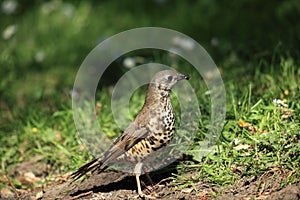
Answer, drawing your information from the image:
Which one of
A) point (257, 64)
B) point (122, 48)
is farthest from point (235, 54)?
point (122, 48)

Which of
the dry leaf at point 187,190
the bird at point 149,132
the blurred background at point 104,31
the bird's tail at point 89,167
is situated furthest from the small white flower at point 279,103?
the bird's tail at point 89,167

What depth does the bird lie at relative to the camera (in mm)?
4395

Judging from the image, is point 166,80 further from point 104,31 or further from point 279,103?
point 104,31

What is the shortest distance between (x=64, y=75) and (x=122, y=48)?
0.95 m

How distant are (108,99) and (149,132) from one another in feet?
6.51

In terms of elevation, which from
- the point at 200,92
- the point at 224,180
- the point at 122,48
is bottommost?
the point at 224,180

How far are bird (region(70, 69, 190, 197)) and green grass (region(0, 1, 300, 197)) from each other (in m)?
0.44

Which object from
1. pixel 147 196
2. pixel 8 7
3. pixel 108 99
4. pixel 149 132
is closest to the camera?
pixel 149 132

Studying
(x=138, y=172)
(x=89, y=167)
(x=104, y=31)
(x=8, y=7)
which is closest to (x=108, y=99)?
(x=89, y=167)

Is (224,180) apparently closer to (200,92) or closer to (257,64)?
(200,92)

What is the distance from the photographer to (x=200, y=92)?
225 inches

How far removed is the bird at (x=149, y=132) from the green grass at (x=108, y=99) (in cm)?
44

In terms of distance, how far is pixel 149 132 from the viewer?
4.42 m

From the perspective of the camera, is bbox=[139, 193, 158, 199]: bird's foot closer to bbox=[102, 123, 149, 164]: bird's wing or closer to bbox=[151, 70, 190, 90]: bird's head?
bbox=[102, 123, 149, 164]: bird's wing
